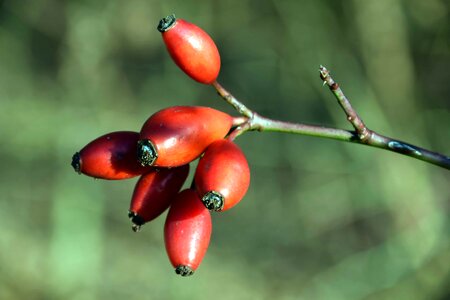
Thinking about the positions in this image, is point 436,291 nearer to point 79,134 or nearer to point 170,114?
point 79,134

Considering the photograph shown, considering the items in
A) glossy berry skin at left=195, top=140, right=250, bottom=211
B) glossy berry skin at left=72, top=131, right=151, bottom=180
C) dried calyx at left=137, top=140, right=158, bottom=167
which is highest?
glossy berry skin at left=72, top=131, right=151, bottom=180

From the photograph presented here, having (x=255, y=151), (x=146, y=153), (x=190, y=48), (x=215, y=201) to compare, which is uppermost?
(x=255, y=151)

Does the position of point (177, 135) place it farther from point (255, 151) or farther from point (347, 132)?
point (255, 151)

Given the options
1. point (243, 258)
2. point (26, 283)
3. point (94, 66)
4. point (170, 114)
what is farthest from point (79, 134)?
point (170, 114)

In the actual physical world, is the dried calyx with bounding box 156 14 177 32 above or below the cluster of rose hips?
above

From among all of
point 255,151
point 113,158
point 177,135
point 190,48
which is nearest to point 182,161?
point 177,135

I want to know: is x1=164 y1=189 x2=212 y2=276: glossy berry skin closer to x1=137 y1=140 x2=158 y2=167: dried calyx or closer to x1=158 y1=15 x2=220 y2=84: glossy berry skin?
x1=137 y1=140 x2=158 y2=167: dried calyx

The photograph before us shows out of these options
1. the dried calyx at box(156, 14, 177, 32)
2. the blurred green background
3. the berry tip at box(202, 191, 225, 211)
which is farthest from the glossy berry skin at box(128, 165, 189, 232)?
the blurred green background
